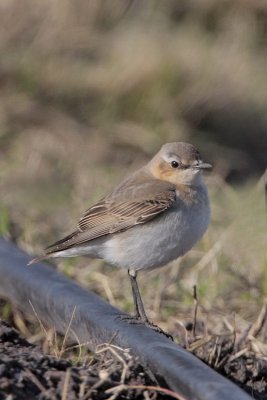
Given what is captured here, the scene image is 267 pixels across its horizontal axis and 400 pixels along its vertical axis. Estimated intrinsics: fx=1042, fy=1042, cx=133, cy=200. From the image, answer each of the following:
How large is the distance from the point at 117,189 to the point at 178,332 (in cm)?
103

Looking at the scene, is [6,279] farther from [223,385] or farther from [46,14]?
[46,14]

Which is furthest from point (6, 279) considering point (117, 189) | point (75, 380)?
point (75, 380)

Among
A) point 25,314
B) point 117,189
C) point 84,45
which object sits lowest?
point 25,314

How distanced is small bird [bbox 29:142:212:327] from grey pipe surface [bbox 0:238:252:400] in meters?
0.19

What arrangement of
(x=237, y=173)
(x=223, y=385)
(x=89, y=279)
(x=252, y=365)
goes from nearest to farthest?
(x=223, y=385) → (x=252, y=365) → (x=89, y=279) → (x=237, y=173)

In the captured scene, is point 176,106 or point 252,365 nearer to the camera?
point 252,365

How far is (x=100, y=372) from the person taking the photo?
4270 millimetres

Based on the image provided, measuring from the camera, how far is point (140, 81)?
11.1m

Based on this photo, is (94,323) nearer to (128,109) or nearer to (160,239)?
(160,239)

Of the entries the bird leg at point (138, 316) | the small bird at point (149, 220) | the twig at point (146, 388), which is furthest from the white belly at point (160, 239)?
the twig at point (146, 388)

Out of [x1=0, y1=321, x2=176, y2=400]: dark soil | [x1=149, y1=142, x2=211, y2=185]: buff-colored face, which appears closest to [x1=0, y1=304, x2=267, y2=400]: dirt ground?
[x1=0, y1=321, x2=176, y2=400]: dark soil

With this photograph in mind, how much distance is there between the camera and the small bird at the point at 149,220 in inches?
233

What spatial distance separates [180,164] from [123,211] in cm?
47

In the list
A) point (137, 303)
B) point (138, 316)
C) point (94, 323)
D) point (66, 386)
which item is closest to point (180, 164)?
point (137, 303)
